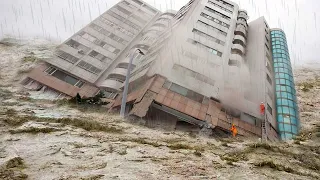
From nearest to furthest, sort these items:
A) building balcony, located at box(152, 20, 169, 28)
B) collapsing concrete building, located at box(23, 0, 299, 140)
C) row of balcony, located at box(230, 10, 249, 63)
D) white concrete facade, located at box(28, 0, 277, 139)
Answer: collapsing concrete building, located at box(23, 0, 299, 140) → white concrete facade, located at box(28, 0, 277, 139) → row of balcony, located at box(230, 10, 249, 63) → building balcony, located at box(152, 20, 169, 28)

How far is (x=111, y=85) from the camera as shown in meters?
44.1

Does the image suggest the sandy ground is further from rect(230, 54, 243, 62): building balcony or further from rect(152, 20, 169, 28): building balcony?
rect(152, 20, 169, 28): building balcony

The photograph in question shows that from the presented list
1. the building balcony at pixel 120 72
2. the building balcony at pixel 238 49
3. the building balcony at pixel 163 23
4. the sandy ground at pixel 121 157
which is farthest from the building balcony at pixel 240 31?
the sandy ground at pixel 121 157

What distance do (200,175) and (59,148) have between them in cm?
765

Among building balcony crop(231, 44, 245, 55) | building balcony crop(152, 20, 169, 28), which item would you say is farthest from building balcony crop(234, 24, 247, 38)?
building balcony crop(152, 20, 169, 28)

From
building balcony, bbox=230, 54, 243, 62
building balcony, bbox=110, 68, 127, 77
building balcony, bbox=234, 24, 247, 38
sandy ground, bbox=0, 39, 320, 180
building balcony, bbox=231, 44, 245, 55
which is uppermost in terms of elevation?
building balcony, bbox=234, 24, 247, 38

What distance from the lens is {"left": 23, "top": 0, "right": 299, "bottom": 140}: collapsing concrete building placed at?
32.5 metres

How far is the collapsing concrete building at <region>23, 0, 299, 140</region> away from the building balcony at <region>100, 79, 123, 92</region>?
0.15 metres

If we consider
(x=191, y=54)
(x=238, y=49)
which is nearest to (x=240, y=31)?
(x=238, y=49)

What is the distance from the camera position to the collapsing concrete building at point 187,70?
3253 centimetres

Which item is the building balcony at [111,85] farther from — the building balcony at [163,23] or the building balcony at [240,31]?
the building balcony at [240,31]

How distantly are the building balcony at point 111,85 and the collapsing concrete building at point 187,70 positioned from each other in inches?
6.1

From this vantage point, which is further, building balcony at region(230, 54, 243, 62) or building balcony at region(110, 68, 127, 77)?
building balcony at region(110, 68, 127, 77)

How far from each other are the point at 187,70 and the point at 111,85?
13.3 meters
